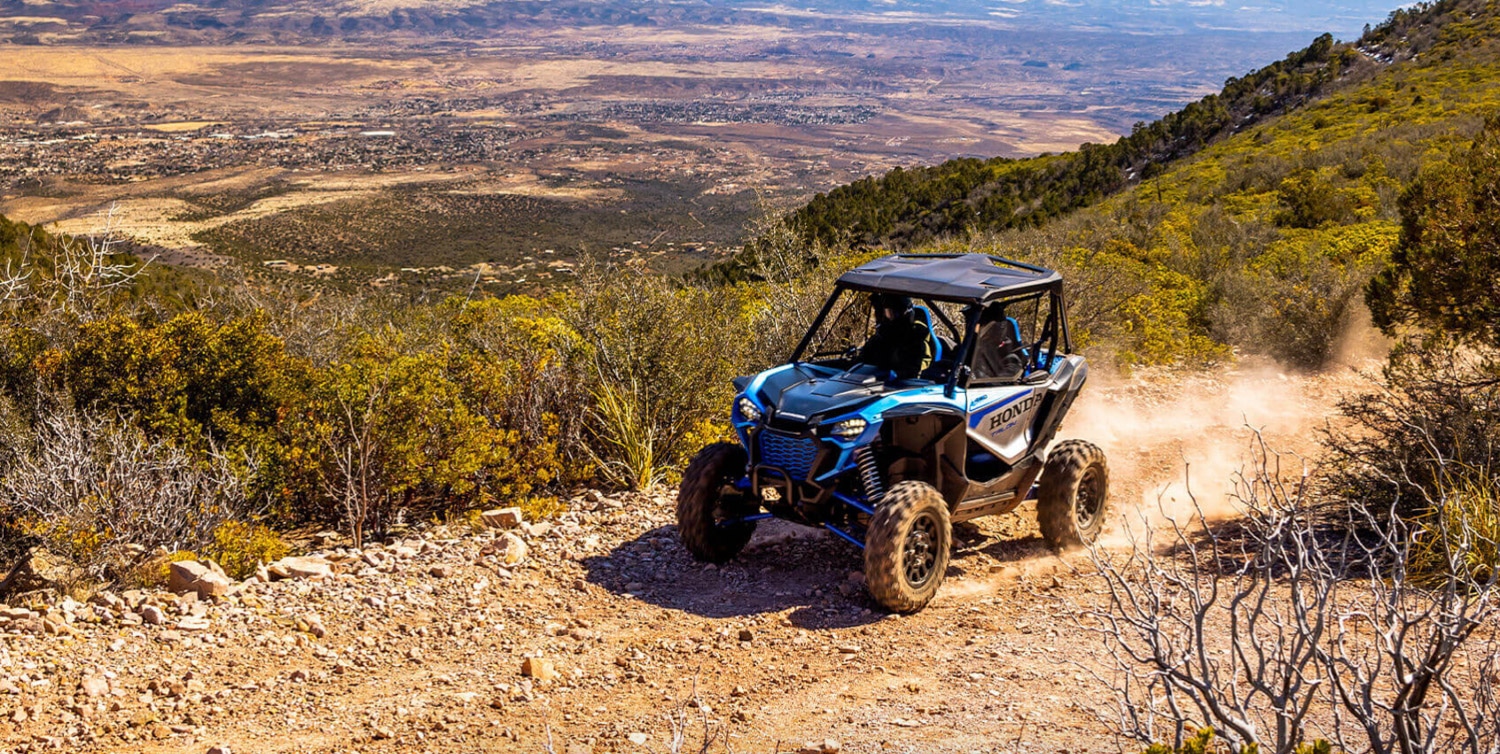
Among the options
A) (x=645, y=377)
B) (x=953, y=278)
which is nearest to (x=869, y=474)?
(x=953, y=278)

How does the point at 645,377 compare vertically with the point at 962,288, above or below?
below

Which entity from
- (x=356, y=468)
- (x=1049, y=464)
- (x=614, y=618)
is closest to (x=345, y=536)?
(x=356, y=468)

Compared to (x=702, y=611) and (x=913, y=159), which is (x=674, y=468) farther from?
(x=913, y=159)

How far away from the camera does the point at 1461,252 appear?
313 inches

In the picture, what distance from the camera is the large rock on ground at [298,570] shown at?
21.6 ft

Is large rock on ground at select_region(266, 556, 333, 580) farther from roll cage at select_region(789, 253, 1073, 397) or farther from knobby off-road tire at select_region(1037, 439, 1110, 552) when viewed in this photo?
knobby off-road tire at select_region(1037, 439, 1110, 552)

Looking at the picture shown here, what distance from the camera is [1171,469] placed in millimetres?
9625

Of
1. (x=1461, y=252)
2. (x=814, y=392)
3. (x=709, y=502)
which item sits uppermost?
(x=1461, y=252)

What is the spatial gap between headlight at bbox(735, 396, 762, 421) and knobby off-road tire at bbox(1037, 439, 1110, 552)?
212cm

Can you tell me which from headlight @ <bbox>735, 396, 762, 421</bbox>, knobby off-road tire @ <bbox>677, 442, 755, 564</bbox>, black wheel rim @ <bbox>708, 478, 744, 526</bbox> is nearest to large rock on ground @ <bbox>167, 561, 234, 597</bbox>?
knobby off-road tire @ <bbox>677, 442, 755, 564</bbox>

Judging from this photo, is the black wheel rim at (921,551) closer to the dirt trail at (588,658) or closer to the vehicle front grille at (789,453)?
the dirt trail at (588,658)

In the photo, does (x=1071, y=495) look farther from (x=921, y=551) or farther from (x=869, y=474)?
(x=869, y=474)

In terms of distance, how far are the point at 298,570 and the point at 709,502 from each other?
2.42 metres

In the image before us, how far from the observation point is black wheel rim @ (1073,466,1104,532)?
767 cm
